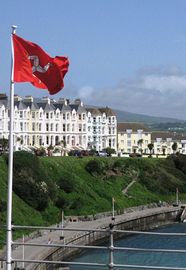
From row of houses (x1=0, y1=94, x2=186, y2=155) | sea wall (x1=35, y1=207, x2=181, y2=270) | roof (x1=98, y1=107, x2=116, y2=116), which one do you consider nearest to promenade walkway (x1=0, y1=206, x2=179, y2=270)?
sea wall (x1=35, y1=207, x2=181, y2=270)

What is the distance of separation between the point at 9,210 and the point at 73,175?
191ft

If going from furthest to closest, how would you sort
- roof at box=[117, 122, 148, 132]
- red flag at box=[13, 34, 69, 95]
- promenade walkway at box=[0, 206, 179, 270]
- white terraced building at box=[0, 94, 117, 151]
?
roof at box=[117, 122, 148, 132], white terraced building at box=[0, 94, 117, 151], promenade walkway at box=[0, 206, 179, 270], red flag at box=[13, 34, 69, 95]

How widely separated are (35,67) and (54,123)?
10070 centimetres

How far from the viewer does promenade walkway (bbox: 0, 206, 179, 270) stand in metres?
36.1

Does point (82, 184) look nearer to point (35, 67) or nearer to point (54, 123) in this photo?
point (54, 123)

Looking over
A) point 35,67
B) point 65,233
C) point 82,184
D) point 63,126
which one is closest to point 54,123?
point 63,126

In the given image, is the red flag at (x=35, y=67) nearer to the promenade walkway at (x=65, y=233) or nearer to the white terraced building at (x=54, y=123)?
the promenade walkway at (x=65, y=233)

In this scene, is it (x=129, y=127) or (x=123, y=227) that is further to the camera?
(x=129, y=127)

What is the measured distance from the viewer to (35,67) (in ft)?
38.7

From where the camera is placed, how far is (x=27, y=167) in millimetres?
59094

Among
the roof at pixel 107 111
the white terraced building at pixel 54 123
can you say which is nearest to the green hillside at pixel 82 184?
the white terraced building at pixel 54 123

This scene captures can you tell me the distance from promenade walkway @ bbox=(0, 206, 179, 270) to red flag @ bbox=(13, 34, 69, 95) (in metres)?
21.7

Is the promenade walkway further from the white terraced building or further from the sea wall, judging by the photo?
the white terraced building

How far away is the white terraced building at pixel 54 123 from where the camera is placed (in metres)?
106
